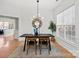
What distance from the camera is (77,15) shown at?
5277 millimetres

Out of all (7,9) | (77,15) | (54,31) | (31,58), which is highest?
(7,9)

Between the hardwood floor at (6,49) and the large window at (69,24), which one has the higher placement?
the large window at (69,24)

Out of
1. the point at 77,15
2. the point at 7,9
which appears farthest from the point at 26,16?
the point at 77,15

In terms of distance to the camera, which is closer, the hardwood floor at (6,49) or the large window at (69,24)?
the hardwood floor at (6,49)

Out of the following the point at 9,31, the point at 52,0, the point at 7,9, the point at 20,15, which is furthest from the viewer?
the point at 9,31

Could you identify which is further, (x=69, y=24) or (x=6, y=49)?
(x=6, y=49)

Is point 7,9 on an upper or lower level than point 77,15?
upper

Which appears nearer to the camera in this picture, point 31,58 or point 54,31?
point 31,58

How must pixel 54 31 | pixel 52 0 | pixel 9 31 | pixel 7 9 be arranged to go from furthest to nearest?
pixel 9 31 → pixel 54 31 → pixel 7 9 → pixel 52 0

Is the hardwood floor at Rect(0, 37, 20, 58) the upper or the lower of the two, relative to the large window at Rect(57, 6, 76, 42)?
lower

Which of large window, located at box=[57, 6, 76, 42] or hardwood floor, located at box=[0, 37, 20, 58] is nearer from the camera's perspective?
hardwood floor, located at box=[0, 37, 20, 58]

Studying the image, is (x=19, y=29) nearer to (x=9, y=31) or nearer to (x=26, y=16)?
(x=26, y=16)

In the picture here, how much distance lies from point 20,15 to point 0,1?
305cm

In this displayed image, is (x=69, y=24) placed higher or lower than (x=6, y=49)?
higher
